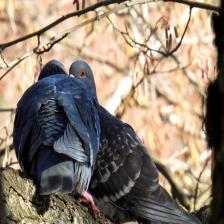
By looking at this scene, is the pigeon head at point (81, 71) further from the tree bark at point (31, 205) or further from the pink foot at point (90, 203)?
the tree bark at point (31, 205)

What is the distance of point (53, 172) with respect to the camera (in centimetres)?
405

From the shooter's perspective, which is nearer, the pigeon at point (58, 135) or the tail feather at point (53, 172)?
the tail feather at point (53, 172)

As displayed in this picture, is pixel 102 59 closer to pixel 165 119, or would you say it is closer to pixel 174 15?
pixel 165 119

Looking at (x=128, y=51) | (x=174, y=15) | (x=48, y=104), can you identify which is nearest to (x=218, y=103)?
(x=48, y=104)

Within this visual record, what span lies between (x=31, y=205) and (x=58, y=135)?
0.99 m

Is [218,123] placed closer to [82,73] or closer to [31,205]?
[31,205]

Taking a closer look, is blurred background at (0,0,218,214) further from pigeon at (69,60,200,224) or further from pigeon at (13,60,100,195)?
pigeon at (13,60,100,195)

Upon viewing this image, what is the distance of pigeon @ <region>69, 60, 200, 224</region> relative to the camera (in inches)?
203

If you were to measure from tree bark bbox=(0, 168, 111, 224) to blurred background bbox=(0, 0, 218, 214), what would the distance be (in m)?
3.54

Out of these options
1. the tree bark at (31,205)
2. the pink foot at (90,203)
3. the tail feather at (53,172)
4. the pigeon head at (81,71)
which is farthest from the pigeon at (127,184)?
the tree bark at (31,205)

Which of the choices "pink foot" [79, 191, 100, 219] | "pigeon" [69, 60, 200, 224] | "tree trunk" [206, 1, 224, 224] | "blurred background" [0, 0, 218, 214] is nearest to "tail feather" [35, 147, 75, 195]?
"pink foot" [79, 191, 100, 219]

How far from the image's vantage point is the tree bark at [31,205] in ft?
10.9

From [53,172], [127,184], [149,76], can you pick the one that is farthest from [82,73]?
[53,172]

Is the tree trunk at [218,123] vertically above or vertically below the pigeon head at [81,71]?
above
